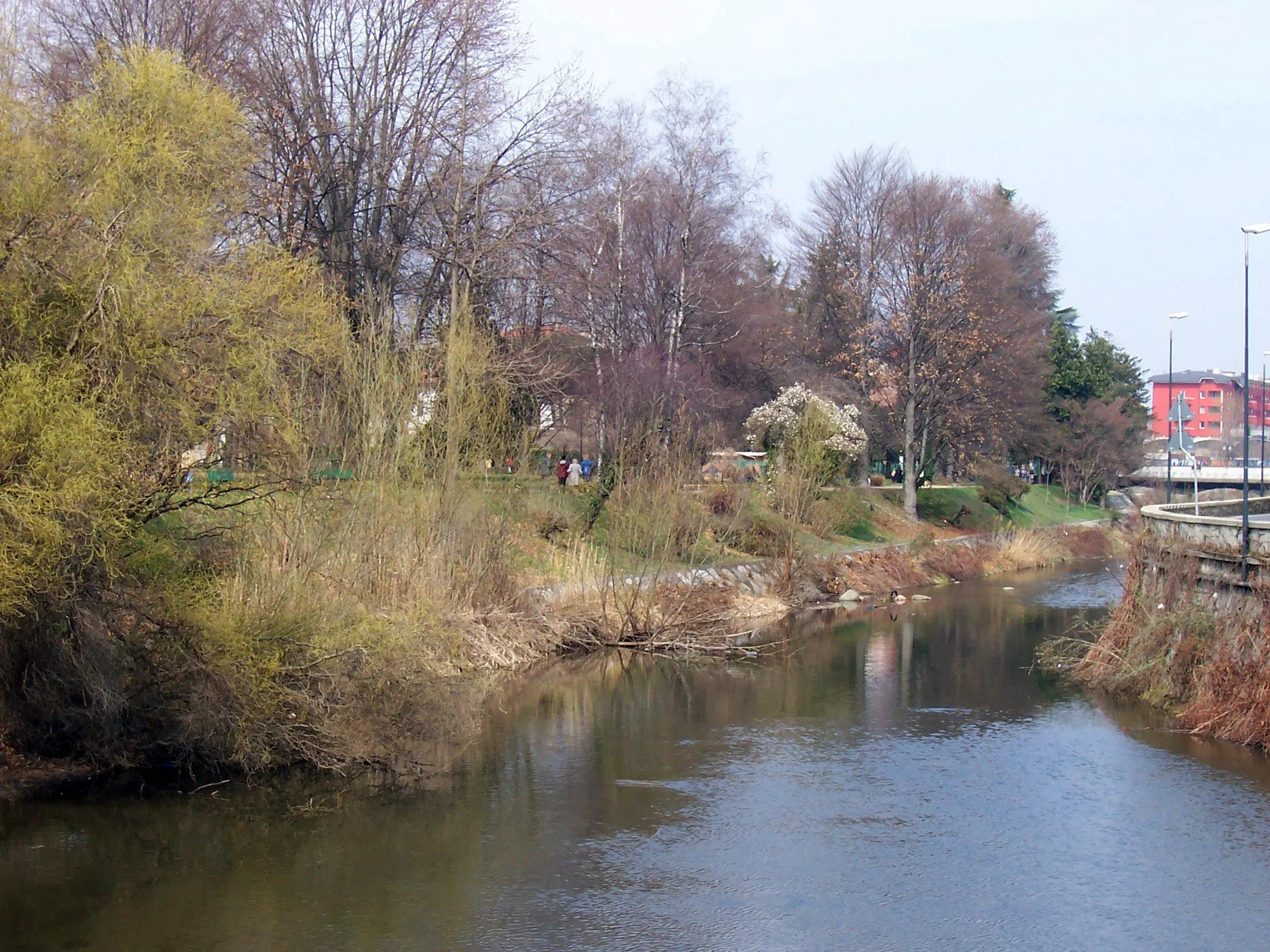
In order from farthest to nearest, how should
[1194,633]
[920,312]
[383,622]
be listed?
→ 1. [920,312]
2. [1194,633]
3. [383,622]

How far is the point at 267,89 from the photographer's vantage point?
24.8 meters

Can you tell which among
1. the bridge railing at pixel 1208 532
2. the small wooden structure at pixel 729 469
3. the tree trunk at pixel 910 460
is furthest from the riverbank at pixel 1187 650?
the tree trunk at pixel 910 460

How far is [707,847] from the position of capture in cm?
1112

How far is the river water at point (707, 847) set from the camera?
9.22 meters

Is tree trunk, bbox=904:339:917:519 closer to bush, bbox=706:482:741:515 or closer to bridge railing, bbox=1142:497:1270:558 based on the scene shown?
bush, bbox=706:482:741:515

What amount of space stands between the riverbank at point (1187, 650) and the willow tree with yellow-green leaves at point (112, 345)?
11643 millimetres

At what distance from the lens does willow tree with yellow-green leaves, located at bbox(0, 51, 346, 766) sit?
33.2ft

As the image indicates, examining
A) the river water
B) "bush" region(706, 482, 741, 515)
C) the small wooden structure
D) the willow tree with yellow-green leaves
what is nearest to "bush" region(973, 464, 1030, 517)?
the small wooden structure

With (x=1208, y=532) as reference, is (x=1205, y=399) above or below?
above

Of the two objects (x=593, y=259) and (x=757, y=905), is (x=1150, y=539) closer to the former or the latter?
(x=757, y=905)

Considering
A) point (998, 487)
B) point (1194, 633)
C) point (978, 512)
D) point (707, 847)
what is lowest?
point (707, 847)

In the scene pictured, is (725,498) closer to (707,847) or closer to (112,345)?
(707,847)

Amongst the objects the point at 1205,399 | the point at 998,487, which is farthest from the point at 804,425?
the point at 1205,399

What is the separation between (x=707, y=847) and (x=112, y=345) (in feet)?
23.1
